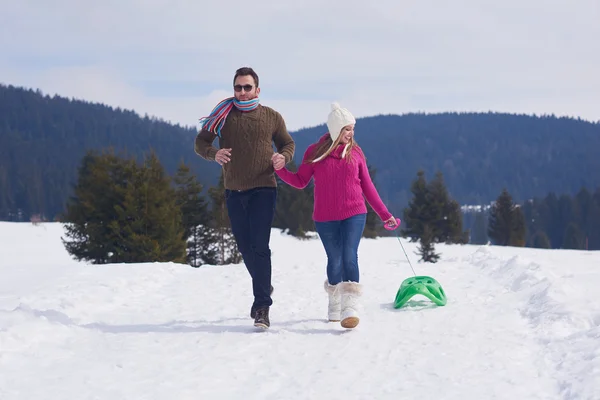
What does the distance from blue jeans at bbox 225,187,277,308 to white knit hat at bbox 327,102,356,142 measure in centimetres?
82

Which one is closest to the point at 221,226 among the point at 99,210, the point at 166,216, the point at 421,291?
the point at 166,216

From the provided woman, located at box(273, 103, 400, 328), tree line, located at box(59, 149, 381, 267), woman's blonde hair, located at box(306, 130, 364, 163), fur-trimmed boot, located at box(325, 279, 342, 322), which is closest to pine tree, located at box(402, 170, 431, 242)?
tree line, located at box(59, 149, 381, 267)

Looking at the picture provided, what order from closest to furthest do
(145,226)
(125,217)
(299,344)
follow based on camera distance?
(299,344)
(145,226)
(125,217)

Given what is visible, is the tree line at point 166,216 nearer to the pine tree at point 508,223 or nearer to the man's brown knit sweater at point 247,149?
the pine tree at point 508,223

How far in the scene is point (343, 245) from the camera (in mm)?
5902

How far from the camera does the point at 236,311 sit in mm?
6957

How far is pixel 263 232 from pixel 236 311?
152 cm

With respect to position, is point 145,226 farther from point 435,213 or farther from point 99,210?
point 435,213

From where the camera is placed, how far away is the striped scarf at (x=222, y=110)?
585 cm

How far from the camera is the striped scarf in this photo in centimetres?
585

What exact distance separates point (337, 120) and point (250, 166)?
97 cm

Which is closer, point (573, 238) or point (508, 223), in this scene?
point (508, 223)

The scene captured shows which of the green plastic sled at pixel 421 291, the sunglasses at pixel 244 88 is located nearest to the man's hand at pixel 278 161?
the sunglasses at pixel 244 88

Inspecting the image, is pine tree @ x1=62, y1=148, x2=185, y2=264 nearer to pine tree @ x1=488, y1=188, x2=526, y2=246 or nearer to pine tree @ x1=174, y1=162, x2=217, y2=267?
pine tree @ x1=174, y1=162, x2=217, y2=267
